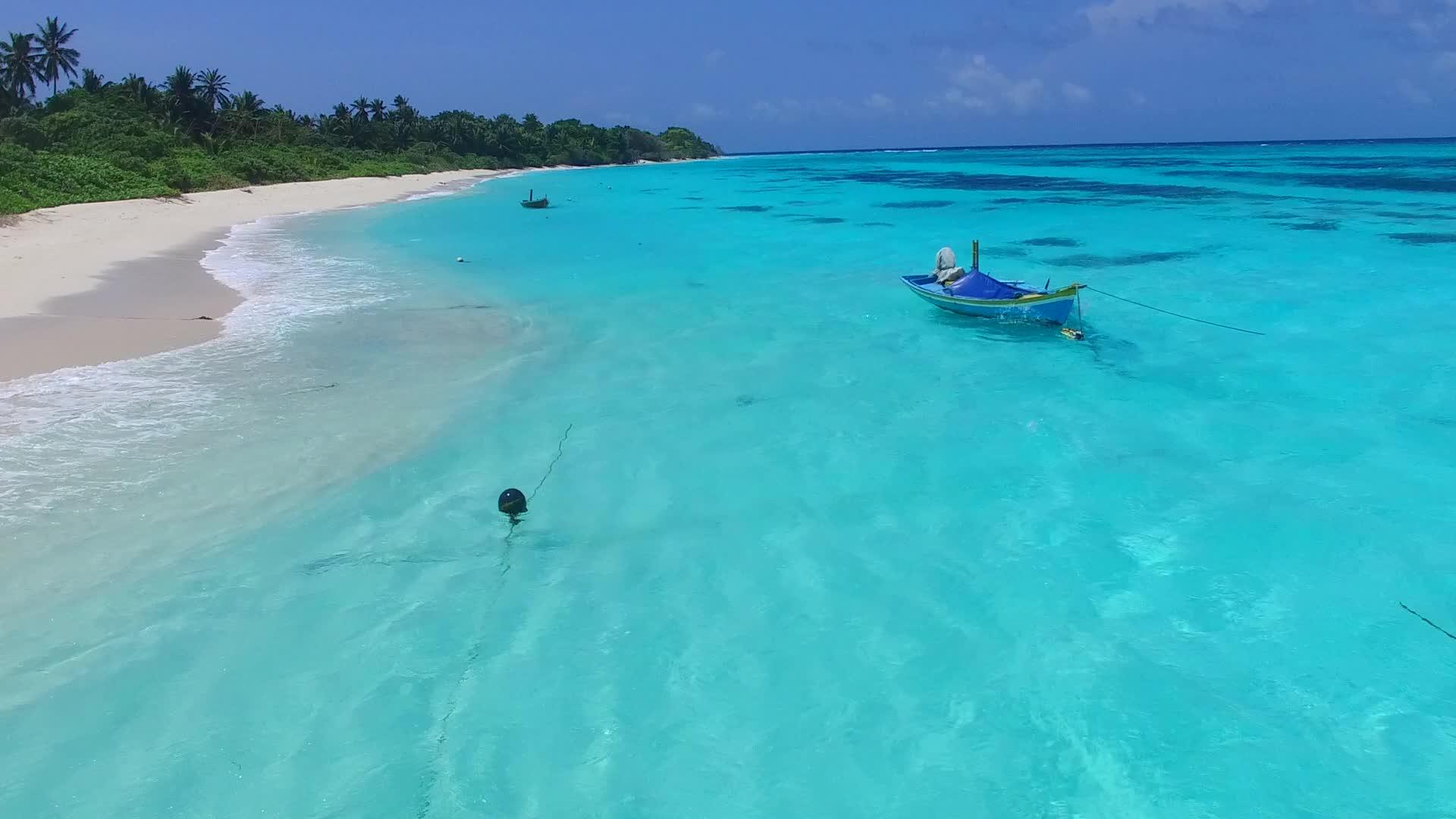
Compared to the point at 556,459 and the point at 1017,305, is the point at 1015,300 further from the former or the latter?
the point at 556,459

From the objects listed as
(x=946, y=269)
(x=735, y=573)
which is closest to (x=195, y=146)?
(x=946, y=269)

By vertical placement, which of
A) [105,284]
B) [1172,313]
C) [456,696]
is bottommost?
[456,696]

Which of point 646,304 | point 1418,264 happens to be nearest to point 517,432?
point 646,304

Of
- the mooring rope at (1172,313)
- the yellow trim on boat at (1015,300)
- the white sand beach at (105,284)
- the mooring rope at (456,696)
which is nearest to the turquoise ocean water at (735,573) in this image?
the mooring rope at (456,696)

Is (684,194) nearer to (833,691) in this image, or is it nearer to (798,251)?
(798,251)

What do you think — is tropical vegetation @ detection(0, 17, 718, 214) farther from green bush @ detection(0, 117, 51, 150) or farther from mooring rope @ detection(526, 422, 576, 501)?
mooring rope @ detection(526, 422, 576, 501)

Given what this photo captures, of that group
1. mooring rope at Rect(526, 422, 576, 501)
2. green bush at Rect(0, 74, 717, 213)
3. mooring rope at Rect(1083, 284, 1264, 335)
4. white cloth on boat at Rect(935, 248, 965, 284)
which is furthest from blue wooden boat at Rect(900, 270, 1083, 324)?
green bush at Rect(0, 74, 717, 213)
